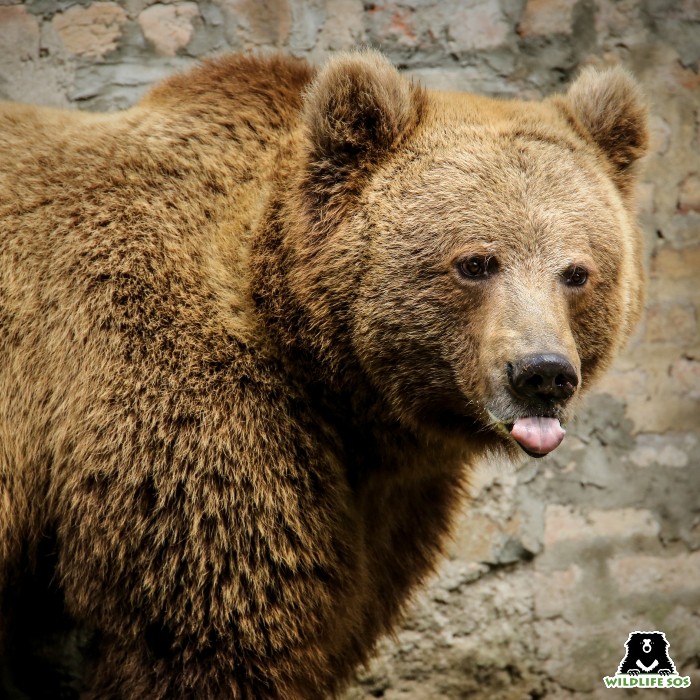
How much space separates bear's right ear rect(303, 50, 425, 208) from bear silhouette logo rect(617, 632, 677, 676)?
9.94 ft

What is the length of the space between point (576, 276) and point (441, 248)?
44 cm

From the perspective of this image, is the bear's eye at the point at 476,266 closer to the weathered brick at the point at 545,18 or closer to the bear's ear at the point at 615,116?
the bear's ear at the point at 615,116

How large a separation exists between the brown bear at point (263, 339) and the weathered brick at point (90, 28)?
4.26 ft

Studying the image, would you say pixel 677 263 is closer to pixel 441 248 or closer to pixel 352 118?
pixel 441 248

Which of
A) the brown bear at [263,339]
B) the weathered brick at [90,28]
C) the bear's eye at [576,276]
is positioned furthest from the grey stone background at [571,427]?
the bear's eye at [576,276]

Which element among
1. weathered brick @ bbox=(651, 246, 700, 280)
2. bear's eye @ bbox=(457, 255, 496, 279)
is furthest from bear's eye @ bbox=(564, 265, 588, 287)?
weathered brick @ bbox=(651, 246, 700, 280)

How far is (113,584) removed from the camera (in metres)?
2.71

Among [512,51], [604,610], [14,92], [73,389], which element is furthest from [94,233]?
[604,610]

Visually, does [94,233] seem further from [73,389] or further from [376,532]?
[376,532]

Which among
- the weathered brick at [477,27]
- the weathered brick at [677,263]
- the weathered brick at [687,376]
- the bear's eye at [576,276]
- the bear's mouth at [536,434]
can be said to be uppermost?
the weathered brick at [477,27]

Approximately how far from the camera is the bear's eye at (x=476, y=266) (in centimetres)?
276

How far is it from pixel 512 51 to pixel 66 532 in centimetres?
320

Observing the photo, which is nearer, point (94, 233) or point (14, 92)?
point (94, 233)

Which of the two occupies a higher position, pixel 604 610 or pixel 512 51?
pixel 512 51
